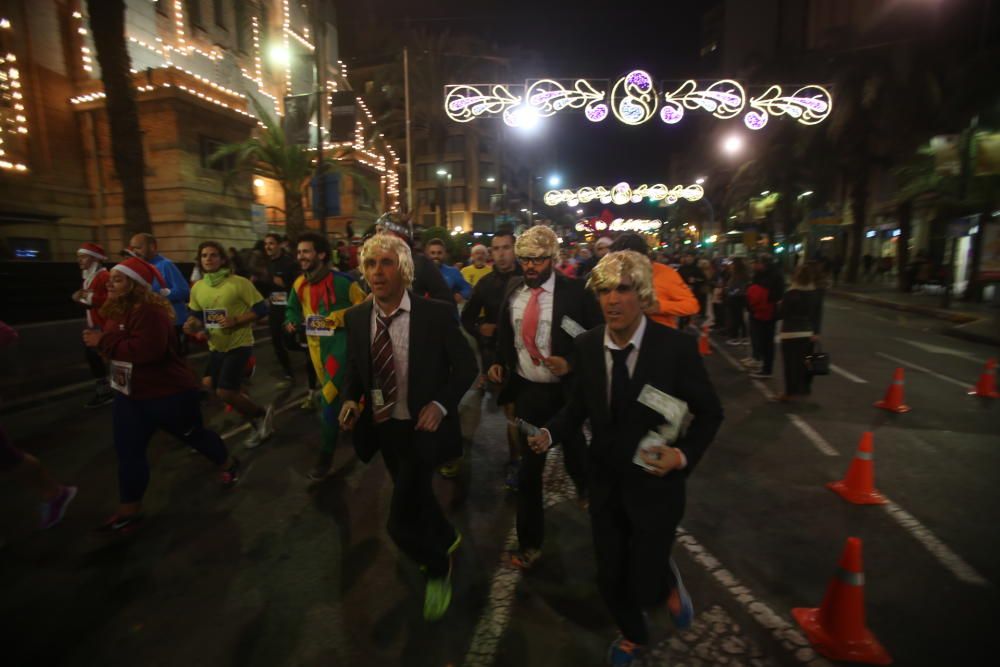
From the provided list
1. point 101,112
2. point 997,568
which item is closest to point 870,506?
point 997,568

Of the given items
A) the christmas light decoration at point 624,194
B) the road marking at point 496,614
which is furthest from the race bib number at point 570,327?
the christmas light decoration at point 624,194

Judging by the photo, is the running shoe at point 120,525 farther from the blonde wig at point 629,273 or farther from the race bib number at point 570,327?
the blonde wig at point 629,273

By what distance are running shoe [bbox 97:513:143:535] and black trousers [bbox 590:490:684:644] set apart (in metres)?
3.51

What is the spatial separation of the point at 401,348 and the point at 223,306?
3185 mm

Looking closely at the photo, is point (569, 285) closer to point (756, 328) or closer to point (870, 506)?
point (870, 506)

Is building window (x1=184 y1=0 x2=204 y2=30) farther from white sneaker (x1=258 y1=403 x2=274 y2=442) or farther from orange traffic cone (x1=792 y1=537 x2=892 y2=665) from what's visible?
orange traffic cone (x1=792 y1=537 x2=892 y2=665)

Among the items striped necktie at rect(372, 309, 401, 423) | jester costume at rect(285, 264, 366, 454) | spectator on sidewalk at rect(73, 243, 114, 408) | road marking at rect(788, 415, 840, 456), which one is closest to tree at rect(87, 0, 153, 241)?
spectator on sidewalk at rect(73, 243, 114, 408)

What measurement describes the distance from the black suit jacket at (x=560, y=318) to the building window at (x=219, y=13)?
25.9m

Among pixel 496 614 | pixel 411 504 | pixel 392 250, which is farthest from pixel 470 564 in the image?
pixel 392 250

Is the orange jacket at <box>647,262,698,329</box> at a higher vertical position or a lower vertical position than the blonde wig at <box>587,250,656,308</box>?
lower

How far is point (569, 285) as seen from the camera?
361cm

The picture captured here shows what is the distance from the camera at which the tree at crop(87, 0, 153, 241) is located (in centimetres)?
1064

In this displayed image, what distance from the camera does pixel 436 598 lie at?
290 centimetres

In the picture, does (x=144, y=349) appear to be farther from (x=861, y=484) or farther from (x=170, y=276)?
(x=861, y=484)
